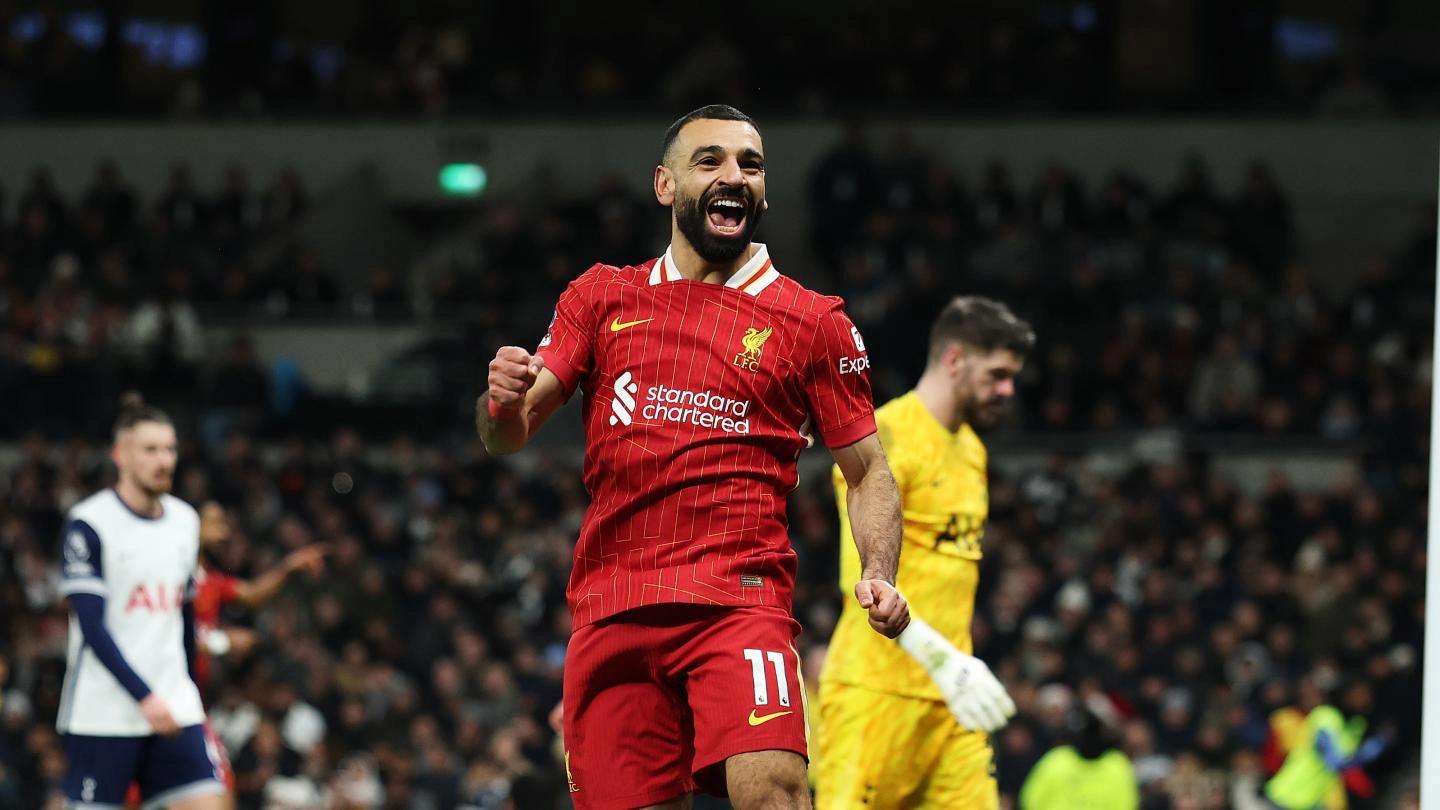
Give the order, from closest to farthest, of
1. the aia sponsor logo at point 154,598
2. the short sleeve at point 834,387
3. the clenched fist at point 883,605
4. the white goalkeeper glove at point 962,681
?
the clenched fist at point 883,605
the short sleeve at point 834,387
the white goalkeeper glove at point 962,681
the aia sponsor logo at point 154,598

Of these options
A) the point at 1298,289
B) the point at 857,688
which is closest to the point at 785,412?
the point at 857,688

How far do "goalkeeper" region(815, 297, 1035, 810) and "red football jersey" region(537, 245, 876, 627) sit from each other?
1.78 meters

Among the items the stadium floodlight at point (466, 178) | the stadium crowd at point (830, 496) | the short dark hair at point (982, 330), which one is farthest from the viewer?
the stadium floodlight at point (466, 178)

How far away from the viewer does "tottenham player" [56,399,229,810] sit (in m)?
8.65

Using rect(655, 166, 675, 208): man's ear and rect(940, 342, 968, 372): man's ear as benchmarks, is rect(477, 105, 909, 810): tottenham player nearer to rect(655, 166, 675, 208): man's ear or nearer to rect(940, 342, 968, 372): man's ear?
rect(655, 166, 675, 208): man's ear

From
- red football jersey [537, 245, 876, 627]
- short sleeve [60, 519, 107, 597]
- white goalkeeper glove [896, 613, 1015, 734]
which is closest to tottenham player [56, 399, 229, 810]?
short sleeve [60, 519, 107, 597]

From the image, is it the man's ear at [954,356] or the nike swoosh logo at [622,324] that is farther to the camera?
the man's ear at [954,356]

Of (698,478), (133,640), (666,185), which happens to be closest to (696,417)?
(698,478)

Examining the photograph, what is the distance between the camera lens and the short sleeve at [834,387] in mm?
5656

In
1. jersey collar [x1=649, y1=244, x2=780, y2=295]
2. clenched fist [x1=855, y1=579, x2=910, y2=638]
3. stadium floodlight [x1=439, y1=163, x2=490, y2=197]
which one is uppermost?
stadium floodlight [x1=439, y1=163, x2=490, y2=197]

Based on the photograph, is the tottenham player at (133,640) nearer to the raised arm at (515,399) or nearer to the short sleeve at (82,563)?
the short sleeve at (82,563)

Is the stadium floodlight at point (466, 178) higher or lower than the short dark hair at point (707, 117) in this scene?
higher

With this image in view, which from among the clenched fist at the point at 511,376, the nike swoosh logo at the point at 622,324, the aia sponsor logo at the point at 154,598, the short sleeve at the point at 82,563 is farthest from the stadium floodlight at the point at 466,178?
the clenched fist at the point at 511,376

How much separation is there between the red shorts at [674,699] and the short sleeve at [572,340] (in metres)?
0.69
